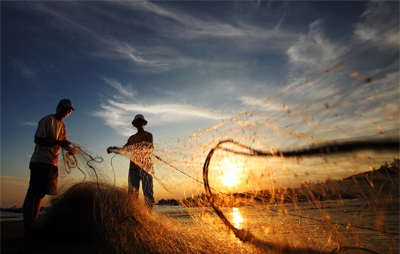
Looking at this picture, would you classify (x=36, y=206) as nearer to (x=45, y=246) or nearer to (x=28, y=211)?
(x=28, y=211)

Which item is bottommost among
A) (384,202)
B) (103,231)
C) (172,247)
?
(172,247)

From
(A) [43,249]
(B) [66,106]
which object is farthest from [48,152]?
(A) [43,249]

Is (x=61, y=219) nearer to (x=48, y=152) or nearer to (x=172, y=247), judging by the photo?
(x=48, y=152)

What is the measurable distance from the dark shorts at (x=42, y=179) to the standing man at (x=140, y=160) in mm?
1201

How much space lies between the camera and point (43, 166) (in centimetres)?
378

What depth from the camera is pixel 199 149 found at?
3303 mm

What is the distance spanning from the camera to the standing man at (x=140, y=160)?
425 cm

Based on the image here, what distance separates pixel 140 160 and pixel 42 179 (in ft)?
5.57

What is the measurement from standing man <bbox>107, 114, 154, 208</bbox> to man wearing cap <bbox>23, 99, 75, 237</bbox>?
43.2 inches

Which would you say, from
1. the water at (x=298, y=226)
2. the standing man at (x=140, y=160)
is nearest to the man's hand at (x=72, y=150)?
the standing man at (x=140, y=160)

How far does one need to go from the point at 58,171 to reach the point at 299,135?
4366 millimetres

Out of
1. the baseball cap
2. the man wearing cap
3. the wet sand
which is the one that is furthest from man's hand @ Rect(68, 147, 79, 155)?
the wet sand

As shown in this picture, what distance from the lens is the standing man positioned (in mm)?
4246

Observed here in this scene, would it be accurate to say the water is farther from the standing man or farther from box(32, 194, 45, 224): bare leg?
box(32, 194, 45, 224): bare leg
